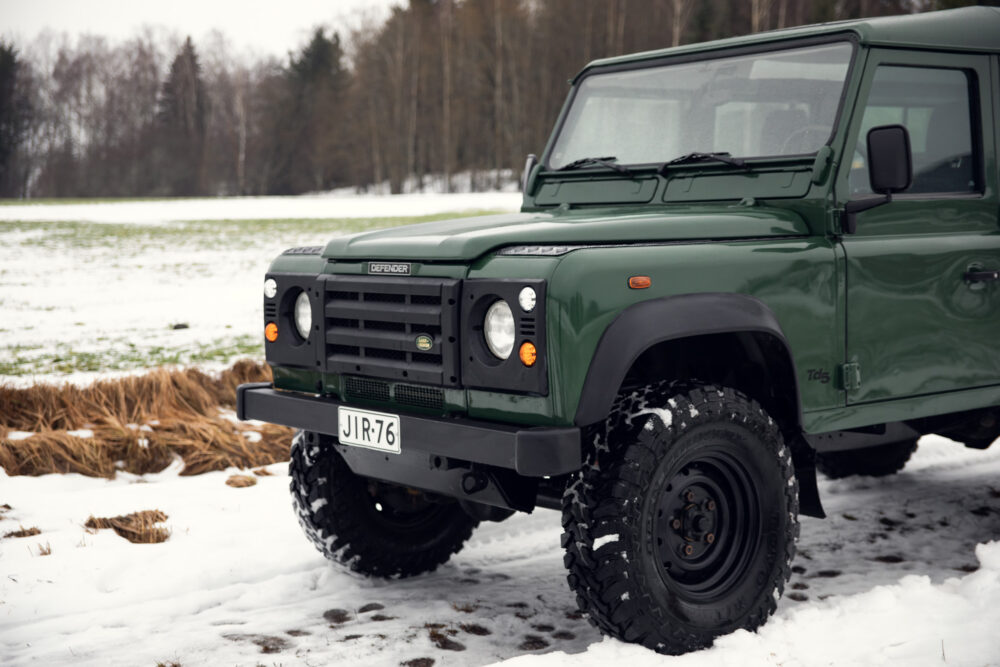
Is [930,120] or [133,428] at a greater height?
[930,120]

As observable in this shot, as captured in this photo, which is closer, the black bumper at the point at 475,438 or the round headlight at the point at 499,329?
the black bumper at the point at 475,438

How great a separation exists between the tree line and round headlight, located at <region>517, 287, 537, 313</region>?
3387 centimetres

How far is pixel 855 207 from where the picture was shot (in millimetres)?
4160

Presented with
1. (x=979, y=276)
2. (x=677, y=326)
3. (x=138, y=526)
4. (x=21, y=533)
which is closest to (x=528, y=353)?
(x=677, y=326)

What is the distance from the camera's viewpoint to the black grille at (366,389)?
12.8ft

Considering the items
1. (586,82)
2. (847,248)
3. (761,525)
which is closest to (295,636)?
(761,525)

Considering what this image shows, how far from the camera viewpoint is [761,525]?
3.84 metres

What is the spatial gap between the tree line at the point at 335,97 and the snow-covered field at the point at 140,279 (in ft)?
42.9

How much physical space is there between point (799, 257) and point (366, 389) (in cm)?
167

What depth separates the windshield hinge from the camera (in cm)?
410

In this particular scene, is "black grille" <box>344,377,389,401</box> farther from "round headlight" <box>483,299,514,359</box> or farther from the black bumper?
"round headlight" <box>483,299,514,359</box>

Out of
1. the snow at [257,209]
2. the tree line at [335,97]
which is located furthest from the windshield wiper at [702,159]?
the tree line at [335,97]

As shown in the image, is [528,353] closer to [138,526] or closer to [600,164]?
[600,164]

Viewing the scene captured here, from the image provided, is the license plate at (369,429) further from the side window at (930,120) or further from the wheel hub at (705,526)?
the side window at (930,120)
